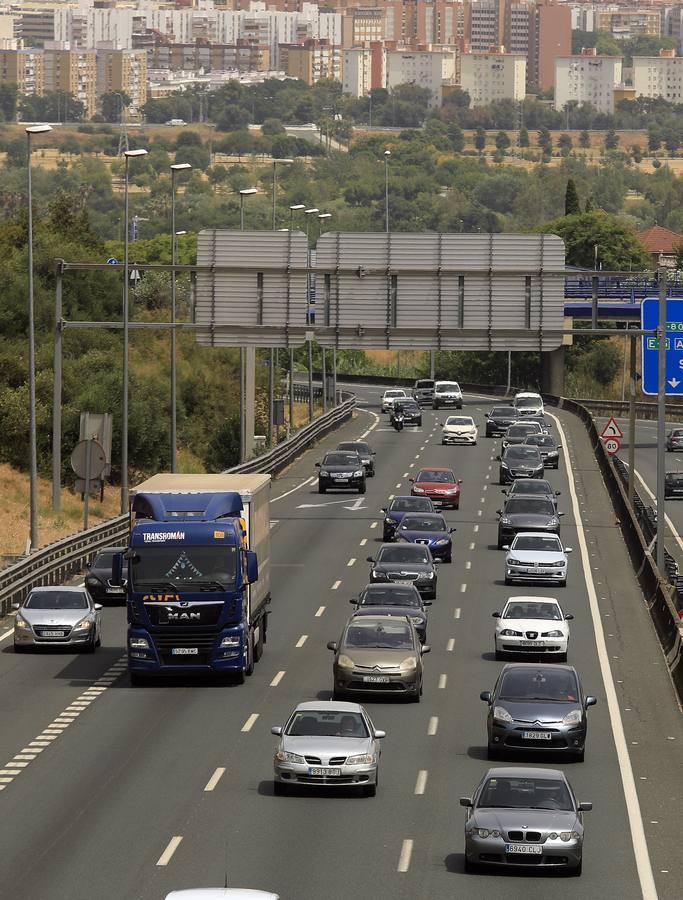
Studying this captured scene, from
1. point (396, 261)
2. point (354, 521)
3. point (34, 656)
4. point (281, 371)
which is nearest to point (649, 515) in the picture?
point (354, 521)

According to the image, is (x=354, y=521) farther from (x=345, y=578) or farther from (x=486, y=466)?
(x=486, y=466)

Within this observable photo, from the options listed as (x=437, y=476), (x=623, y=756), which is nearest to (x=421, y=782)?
(x=623, y=756)

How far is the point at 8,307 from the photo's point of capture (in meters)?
96.5

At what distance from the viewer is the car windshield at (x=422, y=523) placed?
57.5 meters

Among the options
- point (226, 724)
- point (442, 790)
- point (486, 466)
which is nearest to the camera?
point (442, 790)

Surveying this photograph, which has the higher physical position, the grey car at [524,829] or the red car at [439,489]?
the grey car at [524,829]

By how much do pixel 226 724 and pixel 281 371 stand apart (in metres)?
92.3

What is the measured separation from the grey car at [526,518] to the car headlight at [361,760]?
30.4 m

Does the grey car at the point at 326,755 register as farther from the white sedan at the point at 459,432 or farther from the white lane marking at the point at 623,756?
the white sedan at the point at 459,432

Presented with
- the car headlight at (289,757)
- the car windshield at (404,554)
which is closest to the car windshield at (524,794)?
the car headlight at (289,757)

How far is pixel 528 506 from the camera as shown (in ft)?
203

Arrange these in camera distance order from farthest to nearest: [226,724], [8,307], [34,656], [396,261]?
[8,307]
[396,261]
[34,656]
[226,724]

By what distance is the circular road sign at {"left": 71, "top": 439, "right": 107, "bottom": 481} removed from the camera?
182 ft

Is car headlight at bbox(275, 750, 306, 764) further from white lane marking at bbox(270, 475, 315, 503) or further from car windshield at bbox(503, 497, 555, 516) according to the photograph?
white lane marking at bbox(270, 475, 315, 503)
